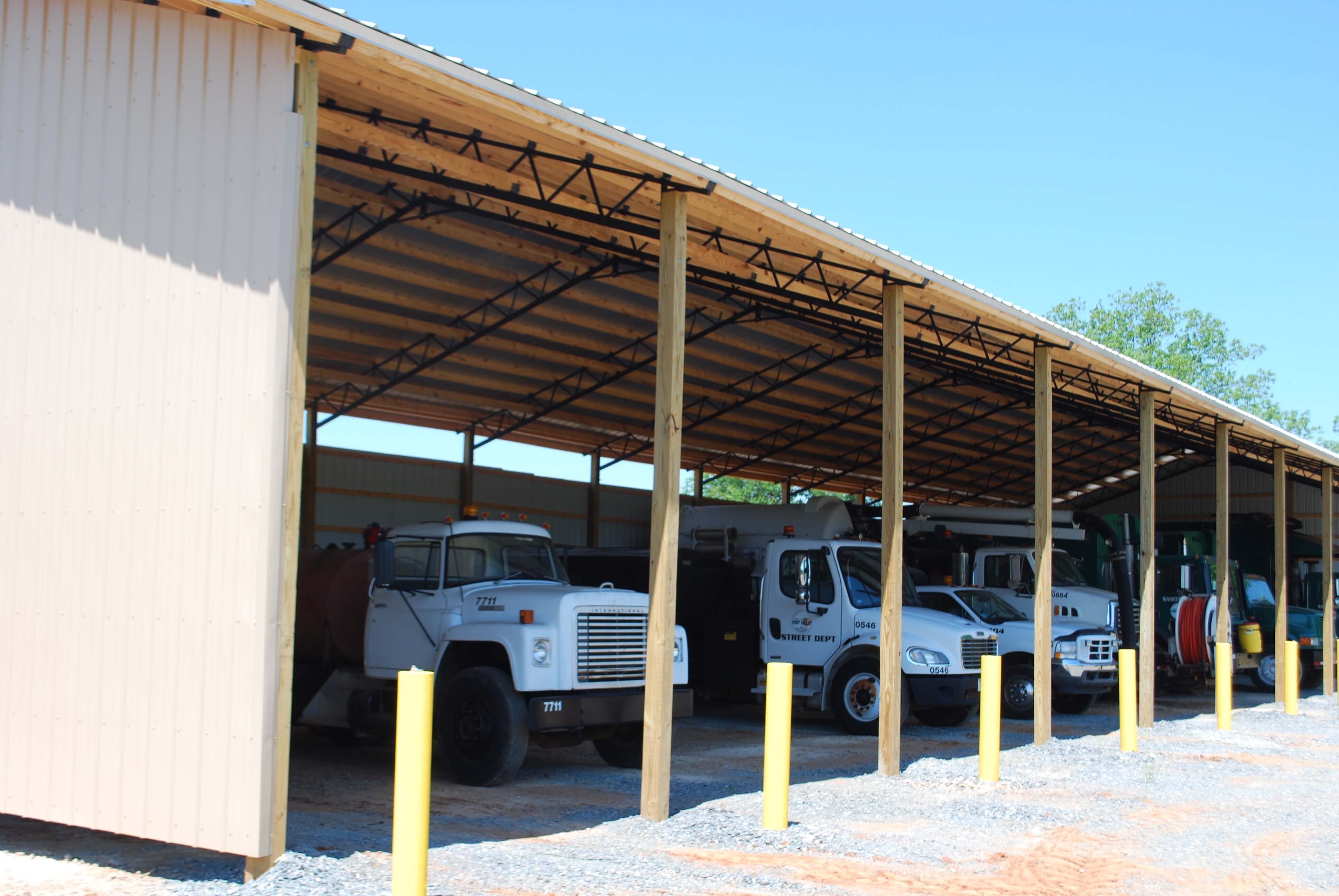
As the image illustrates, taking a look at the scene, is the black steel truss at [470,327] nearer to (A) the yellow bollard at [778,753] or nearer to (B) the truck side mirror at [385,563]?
(B) the truck side mirror at [385,563]

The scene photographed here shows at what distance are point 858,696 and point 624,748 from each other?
14.6ft

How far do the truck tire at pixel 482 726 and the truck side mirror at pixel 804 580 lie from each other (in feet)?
19.4

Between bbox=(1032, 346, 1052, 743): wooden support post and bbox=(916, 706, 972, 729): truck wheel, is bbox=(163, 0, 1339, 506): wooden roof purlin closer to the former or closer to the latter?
bbox=(1032, 346, 1052, 743): wooden support post

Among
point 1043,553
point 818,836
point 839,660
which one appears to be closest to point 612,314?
point 839,660

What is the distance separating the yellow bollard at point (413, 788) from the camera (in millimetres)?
5977

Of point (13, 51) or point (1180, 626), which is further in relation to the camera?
point (1180, 626)

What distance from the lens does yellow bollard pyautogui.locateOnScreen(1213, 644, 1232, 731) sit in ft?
56.2

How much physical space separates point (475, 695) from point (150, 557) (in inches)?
168

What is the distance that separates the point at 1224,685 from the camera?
17.2m

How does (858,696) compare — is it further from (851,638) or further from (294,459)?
(294,459)

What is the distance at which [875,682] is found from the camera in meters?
15.8

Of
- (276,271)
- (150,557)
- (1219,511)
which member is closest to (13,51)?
(276,271)

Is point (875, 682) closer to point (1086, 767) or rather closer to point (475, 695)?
point (1086, 767)

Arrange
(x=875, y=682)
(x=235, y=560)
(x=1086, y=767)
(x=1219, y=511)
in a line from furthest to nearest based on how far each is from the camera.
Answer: (x=1219, y=511) → (x=875, y=682) → (x=1086, y=767) → (x=235, y=560)
